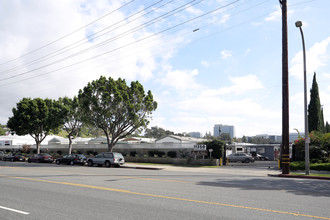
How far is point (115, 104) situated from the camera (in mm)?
34750

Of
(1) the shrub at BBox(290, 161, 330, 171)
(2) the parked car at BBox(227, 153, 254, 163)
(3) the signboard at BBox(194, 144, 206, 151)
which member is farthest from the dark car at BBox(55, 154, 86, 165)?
(1) the shrub at BBox(290, 161, 330, 171)

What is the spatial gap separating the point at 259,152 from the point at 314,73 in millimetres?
15654

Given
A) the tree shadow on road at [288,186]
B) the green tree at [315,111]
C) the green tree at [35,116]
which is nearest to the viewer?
the tree shadow on road at [288,186]

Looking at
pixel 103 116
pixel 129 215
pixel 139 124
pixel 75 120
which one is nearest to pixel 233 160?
pixel 139 124

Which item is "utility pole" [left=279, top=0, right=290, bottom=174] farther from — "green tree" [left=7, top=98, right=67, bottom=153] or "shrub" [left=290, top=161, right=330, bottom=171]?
"green tree" [left=7, top=98, right=67, bottom=153]

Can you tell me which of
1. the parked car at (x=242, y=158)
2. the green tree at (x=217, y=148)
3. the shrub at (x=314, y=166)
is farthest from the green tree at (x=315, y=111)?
the shrub at (x=314, y=166)

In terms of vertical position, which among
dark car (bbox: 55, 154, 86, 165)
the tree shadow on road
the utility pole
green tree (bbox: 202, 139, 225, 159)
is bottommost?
dark car (bbox: 55, 154, 86, 165)

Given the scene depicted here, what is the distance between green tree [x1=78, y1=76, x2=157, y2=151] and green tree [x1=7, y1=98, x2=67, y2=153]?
1355 centimetres

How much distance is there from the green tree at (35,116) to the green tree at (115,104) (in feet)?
44.5

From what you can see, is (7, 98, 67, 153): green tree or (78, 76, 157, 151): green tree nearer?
(78, 76, 157, 151): green tree

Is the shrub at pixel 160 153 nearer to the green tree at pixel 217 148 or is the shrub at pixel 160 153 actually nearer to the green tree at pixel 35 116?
the green tree at pixel 217 148

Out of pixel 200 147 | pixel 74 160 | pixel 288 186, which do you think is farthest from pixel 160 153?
pixel 288 186

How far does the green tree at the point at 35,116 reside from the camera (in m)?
46.7

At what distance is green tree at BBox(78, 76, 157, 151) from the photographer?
34.8m
